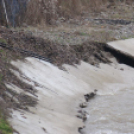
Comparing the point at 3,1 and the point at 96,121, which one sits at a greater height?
the point at 3,1

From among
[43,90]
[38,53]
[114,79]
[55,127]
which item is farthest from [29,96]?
[114,79]

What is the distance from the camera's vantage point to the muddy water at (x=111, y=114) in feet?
32.8

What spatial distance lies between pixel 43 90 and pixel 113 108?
2.34m

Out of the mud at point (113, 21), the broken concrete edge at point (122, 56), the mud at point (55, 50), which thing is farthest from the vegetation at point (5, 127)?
the mud at point (113, 21)

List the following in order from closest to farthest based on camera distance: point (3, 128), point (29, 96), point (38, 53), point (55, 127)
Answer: point (3, 128), point (55, 127), point (29, 96), point (38, 53)

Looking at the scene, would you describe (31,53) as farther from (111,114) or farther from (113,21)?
(113,21)

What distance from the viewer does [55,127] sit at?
9.14m

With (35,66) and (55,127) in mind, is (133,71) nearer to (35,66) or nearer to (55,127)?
(35,66)

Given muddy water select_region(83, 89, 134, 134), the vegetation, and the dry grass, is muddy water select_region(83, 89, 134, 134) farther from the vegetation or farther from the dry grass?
the dry grass

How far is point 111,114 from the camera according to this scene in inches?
434

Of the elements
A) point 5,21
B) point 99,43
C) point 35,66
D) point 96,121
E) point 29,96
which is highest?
point 5,21

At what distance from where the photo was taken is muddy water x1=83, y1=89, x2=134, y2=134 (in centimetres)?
1000

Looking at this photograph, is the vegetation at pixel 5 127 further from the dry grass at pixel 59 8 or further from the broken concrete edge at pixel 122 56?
the dry grass at pixel 59 8

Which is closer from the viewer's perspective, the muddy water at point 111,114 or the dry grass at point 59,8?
the muddy water at point 111,114
